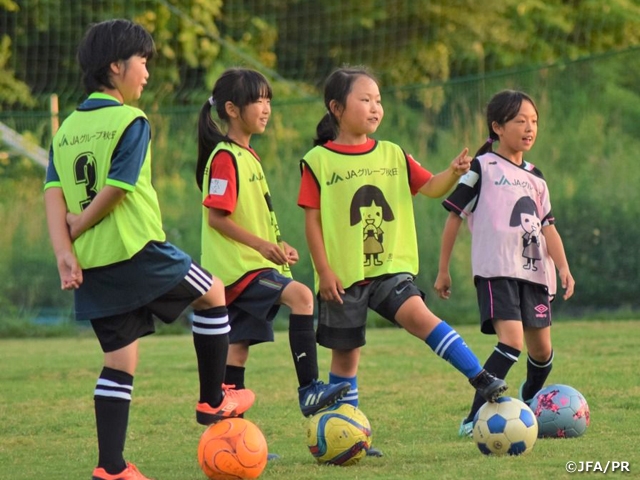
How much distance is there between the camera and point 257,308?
18.2 feet

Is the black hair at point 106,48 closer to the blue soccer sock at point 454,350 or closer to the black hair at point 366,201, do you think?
the black hair at point 366,201

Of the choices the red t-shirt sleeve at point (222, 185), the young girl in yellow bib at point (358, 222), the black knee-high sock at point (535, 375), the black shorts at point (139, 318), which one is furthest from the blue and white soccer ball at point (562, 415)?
the black shorts at point (139, 318)

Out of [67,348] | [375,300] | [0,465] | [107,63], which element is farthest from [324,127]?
[67,348]

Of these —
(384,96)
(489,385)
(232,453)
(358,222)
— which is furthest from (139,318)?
(384,96)

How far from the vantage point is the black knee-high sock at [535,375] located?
636 centimetres

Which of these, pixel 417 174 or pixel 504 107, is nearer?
pixel 417 174

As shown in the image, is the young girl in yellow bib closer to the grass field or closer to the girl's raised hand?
the girl's raised hand

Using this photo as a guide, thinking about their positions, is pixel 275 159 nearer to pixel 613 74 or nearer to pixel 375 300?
pixel 613 74

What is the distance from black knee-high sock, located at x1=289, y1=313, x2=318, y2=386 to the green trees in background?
Answer: 7510mm

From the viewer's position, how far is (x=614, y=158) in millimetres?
12805

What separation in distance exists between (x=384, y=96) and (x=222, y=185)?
29.0 ft

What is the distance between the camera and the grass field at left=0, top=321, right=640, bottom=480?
5.21 m

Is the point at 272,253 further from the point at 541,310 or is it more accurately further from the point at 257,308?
the point at 541,310

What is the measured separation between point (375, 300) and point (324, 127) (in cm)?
92
